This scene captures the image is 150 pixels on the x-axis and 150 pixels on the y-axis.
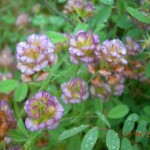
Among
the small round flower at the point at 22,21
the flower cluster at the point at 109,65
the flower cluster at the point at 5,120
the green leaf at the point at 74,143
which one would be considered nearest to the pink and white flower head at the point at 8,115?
the flower cluster at the point at 5,120

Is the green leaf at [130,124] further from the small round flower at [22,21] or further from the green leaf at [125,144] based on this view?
the small round flower at [22,21]

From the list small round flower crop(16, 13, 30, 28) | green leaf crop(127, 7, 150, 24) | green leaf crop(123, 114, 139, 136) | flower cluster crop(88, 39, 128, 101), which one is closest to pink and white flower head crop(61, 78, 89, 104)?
flower cluster crop(88, 39, 128, 101)

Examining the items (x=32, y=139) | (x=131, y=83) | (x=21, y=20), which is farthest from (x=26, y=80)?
(x=21, y=20)

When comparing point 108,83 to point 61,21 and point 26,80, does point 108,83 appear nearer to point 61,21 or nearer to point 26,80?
point 26,80

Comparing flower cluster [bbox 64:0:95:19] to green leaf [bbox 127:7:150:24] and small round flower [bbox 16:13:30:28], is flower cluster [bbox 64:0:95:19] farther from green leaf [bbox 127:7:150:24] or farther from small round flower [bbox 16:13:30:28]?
small round flower [bbox 16:13:30:28]

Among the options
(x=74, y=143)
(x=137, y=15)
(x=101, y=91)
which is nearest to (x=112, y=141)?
(x=74, y=143)

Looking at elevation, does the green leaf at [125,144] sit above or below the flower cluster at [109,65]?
below

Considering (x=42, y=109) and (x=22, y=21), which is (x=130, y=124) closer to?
(x=42, y=109)
